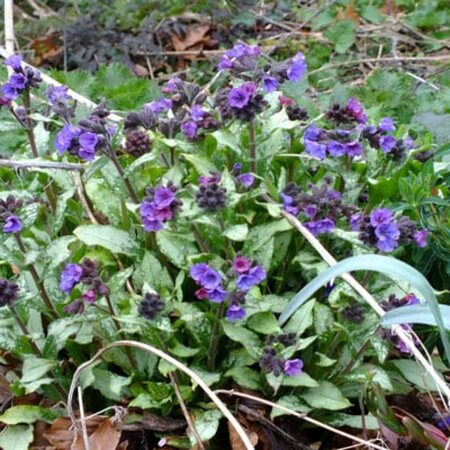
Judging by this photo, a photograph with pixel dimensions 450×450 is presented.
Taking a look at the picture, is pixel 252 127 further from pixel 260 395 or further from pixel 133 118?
pixel 260 395

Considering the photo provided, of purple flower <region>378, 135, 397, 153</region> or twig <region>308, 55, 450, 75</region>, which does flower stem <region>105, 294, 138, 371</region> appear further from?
twig <region>308, 55, 450, 75</region>

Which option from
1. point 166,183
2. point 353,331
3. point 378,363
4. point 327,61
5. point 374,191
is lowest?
point 327,61

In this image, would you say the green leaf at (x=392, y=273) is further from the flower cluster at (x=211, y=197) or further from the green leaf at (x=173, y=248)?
the green leaf at (x=173, y=248)

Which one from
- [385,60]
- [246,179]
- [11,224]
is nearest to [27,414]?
[11,224]

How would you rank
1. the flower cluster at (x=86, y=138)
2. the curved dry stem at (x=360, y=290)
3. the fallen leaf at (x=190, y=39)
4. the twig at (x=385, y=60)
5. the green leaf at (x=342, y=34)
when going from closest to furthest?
the curved dry stem at (x=360, y=290) < the flower cluster at (x=86, y=138) < the twig at (x=385, y=60) < the green leaf at (x=342, y=34) < the fallen leaf at (x=190, y=39)

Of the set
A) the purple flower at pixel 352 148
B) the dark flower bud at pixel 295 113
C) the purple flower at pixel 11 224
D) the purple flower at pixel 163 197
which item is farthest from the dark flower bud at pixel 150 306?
the dark flower bud at pixel 295 113

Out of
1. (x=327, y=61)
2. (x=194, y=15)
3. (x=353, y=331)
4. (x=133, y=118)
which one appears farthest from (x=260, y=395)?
(x=194, y=15)
